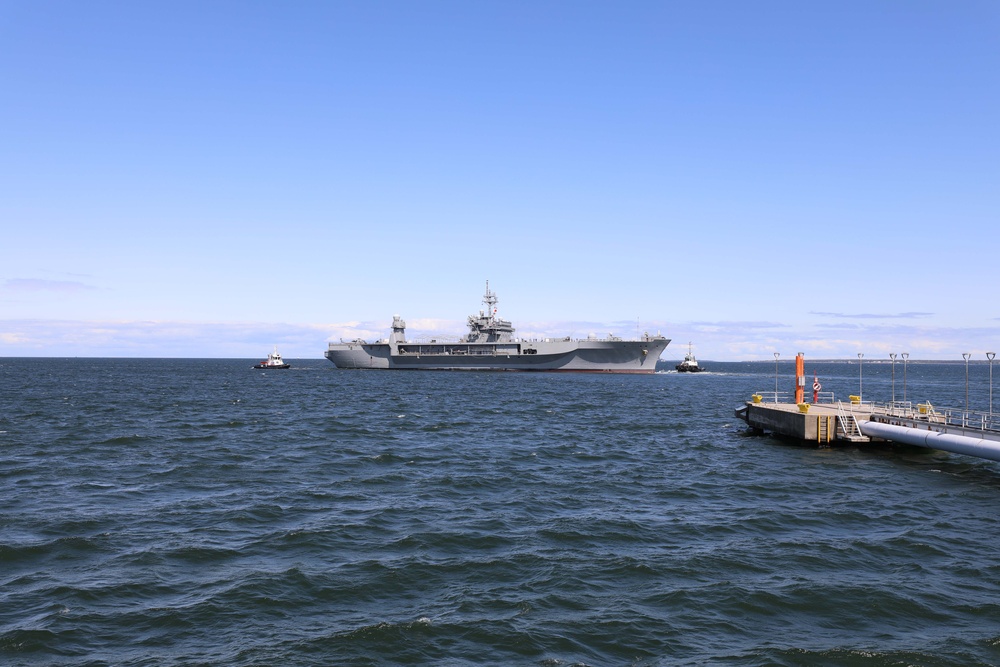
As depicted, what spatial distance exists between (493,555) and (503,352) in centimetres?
9999

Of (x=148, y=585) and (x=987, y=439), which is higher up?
(x=987, y=439)

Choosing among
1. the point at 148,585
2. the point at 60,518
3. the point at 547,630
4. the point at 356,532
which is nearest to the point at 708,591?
the point at 547,630

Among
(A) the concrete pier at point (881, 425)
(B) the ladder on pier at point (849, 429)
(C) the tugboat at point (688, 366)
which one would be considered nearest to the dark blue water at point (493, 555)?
(A) the concrete pier at point (881, 425)

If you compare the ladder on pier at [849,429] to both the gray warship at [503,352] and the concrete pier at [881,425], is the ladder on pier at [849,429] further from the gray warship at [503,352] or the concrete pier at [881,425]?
the gray warship at [503,352]

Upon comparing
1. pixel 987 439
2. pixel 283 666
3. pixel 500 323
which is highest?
pixel 500 323

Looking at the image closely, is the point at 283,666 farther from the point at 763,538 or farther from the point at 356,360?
the point at 356,360

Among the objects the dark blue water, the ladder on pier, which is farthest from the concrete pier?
the dark blue water

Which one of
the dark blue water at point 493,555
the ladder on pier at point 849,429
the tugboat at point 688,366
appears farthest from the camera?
the tugboat at point 688,366

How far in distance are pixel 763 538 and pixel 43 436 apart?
1439 inches

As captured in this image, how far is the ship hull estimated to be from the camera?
111688 mm

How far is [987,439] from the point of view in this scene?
27906 mm

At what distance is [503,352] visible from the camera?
116m

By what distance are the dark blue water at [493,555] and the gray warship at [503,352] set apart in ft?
257

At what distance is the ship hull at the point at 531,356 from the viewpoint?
111688mm
